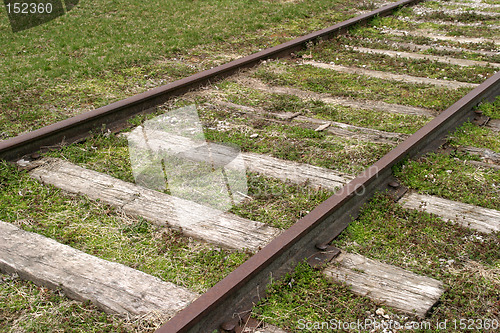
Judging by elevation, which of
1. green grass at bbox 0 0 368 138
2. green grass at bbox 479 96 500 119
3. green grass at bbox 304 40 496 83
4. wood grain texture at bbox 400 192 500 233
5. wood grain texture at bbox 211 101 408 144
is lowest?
wood grain texture at bbox 400 192 500 233

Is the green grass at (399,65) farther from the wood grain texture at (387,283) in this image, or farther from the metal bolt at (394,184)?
the wood grain texture at (387,283)

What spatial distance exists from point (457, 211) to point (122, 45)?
21.7 ft

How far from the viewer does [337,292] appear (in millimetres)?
3174

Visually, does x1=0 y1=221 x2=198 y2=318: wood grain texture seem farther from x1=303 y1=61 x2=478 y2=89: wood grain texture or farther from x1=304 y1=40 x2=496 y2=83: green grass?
x1=304 y1=40 x2=496 y2=83: green grass

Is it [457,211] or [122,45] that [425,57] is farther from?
[122,45]

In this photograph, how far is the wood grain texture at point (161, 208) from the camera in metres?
3.71

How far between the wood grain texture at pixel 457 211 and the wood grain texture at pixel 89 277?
200cm

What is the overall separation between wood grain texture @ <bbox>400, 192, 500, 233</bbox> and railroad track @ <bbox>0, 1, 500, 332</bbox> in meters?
0.01

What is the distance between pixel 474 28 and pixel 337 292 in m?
8.16

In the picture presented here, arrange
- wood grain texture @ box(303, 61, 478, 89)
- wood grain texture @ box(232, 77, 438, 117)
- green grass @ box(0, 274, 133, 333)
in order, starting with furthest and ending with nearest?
wood grain texture @ box(303, 61, 478, 89) → wood grain texture @ box(232, 77, 438, 117) → green grass @ box(0, 274, 133, 333)

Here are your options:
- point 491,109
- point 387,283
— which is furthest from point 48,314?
point 491,109

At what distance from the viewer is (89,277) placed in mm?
3295

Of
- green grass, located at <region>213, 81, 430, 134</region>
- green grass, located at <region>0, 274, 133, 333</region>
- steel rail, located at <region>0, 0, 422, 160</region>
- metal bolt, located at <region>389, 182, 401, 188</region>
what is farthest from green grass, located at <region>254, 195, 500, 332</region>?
steel rail, located at <region>0, 0, 422, 160</region>

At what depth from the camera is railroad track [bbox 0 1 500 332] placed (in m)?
3.18
